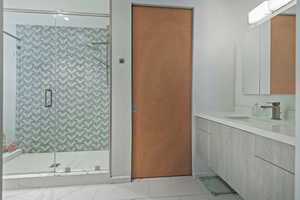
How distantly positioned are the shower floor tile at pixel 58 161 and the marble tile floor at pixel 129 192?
0.30 metres

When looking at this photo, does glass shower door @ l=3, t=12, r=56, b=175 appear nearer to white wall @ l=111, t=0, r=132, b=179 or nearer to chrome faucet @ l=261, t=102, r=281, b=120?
white wall @ l=111, t=0, r=132, b=179

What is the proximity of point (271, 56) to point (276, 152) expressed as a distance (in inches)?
49.8

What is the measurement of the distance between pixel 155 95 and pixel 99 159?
45.9 inches

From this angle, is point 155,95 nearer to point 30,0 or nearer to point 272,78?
point 272,78

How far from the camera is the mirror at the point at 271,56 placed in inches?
74.2

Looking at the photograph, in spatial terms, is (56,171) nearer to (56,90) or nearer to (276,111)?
(56,90)

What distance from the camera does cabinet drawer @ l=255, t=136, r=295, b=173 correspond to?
110cm

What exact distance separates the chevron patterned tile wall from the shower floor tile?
103mm

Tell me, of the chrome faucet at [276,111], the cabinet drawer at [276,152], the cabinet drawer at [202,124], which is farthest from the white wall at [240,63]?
the cabinet drawer at [276,152]

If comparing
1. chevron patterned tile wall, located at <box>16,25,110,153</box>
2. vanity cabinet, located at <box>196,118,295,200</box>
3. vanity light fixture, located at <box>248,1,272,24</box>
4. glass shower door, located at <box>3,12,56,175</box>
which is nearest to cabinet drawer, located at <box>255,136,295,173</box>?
vanity cabinet, located at <box>196,118,295,200</box>

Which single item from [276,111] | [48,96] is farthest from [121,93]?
[276,111]

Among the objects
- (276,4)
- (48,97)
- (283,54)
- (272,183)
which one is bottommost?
(272,183)

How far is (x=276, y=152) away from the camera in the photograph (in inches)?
48.0

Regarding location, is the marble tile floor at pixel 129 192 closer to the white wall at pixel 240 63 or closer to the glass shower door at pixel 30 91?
the glass shower door at pixel 30 91
